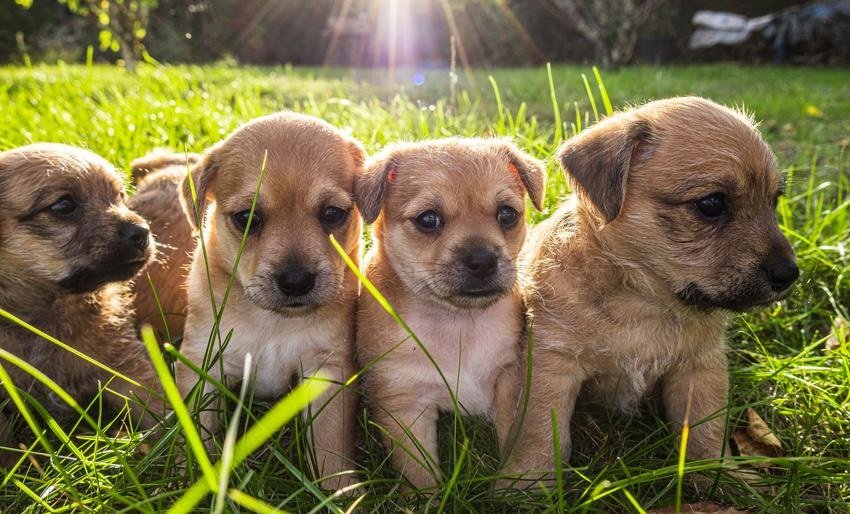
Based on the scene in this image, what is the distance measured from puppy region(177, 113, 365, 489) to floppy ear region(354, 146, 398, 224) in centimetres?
8

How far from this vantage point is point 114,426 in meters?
3.24

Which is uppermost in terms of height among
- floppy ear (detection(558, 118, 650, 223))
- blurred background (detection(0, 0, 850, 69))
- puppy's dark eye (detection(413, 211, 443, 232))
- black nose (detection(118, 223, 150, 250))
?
floppy ear (detection(558, 118, 650, 223))

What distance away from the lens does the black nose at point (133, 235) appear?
3264 millimetres

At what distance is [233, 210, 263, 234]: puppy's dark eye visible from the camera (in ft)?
9.84

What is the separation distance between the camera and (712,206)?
275cm

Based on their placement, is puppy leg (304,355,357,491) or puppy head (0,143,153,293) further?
puppy head (0,143,153,293)

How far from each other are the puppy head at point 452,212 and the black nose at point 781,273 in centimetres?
102

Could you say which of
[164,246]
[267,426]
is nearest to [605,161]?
[267,426]

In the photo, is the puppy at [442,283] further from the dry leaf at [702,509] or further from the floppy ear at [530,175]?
the dry leaf at [702,509]

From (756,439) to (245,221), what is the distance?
249 centimetres

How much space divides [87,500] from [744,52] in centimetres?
2325

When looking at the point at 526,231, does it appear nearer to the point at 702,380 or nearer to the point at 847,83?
the point at 702,380

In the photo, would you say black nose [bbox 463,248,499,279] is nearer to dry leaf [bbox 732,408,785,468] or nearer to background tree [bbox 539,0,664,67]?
dry leaf [bbox 732,408,785,468]

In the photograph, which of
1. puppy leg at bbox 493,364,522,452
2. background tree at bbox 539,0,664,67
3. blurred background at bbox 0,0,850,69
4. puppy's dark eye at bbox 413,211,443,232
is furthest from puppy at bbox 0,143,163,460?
blurred background at bbox 0,0,850,69
